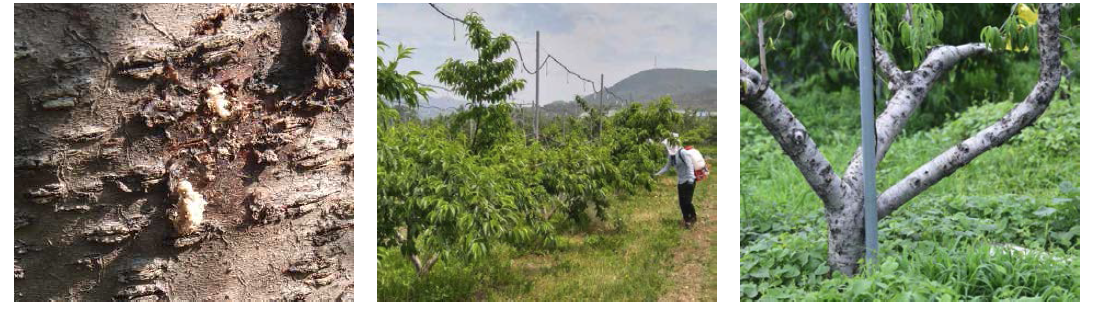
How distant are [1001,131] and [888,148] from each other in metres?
0.34

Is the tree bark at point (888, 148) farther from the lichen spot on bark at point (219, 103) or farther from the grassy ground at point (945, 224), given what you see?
the lichen spot on bark at point (219, 103)

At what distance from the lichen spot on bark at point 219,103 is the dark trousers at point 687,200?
1.26 m

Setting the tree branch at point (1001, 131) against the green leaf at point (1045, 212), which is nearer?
the tree branch at point (1001, 131)

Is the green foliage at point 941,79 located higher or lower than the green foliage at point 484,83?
higher

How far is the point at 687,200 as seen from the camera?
2.01 m

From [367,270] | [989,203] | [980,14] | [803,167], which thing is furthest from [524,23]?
[980,14]

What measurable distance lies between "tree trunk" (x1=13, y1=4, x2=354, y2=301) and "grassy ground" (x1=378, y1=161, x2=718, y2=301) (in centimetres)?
93

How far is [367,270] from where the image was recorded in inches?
73.2

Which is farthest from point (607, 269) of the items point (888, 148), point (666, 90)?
point (888, 148)

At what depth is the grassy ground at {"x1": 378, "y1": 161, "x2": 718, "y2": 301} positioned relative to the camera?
2018 millimetres

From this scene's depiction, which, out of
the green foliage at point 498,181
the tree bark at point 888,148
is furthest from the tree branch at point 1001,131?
the green foliage at point 498,181

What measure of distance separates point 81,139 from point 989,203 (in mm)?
2951

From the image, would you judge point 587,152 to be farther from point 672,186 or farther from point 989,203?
point 989,203

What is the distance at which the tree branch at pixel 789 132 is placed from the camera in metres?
1.99
